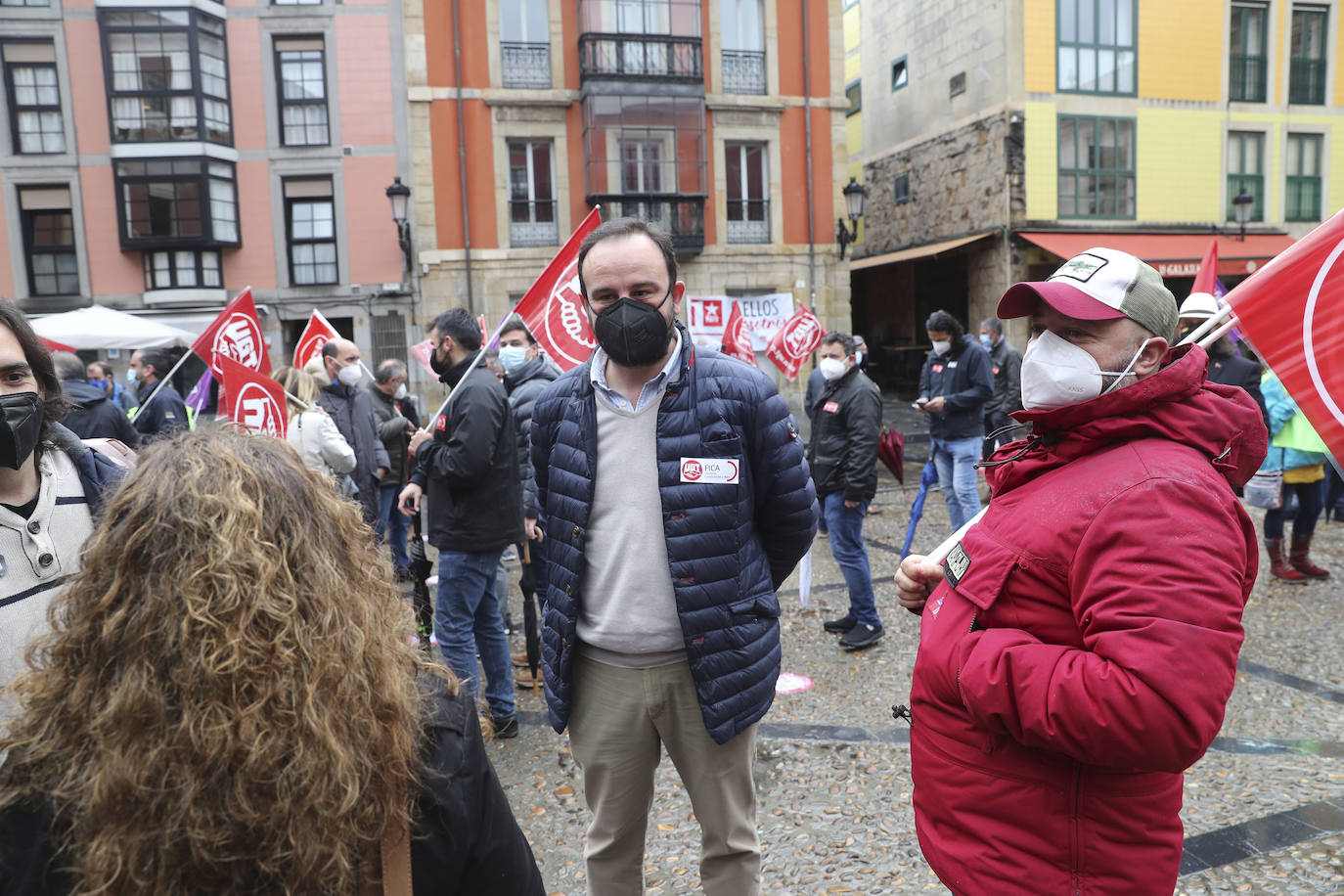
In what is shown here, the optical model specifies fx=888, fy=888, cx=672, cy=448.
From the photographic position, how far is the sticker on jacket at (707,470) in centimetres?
240

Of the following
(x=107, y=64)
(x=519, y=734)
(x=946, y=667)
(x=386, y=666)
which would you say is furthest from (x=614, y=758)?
(x=107, y=64)

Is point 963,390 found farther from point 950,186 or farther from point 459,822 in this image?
point 950,186

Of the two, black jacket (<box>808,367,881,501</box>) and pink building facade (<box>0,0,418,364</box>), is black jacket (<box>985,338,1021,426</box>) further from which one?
pink building facade (<box>0,0,418,364</box>)

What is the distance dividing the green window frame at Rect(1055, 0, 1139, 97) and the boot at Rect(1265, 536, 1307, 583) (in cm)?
1668

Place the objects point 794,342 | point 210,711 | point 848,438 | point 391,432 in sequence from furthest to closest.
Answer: point 794,342 → point 391,432 → point 848,438 → point 210,711

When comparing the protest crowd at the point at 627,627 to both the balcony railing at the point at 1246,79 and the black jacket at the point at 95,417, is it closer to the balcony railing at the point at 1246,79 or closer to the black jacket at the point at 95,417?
the black jacket at the point at 95,417

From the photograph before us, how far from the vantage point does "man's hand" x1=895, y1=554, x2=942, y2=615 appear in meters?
2.07

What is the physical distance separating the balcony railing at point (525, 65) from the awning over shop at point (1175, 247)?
1130cm

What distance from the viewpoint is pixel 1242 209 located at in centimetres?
1900

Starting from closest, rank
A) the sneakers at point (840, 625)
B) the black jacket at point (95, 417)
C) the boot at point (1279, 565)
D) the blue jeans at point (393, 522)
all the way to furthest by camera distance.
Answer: the black jacket at point (95, 417) → the sneakers at point (840, 625) → the boot at point (1279, 565) → the blue jeans at point (393, 522)

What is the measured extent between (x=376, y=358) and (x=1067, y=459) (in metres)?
19.5

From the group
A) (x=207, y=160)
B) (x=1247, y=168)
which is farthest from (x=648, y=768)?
(x=1247, y=168)

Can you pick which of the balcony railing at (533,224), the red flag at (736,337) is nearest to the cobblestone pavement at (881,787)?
the red flag at (736,337)

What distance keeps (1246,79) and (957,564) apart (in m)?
25.3
